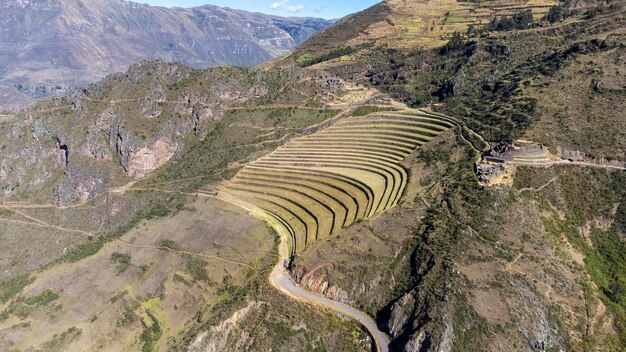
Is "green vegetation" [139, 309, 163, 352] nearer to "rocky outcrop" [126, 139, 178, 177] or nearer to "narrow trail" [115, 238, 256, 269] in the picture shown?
"narrow trail" [115, 238, 256, 269]

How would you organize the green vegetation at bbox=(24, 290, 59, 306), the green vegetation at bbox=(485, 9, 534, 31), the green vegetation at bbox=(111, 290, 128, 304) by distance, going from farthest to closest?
the green vegetation at bbox=(485, 9, 534, 31) → the green vegetation at bbox=(24, 290, 59, 306) → the green vegetation at bbox=(111, 290, 128, 304)

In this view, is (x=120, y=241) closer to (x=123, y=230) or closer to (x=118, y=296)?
(x=123, y=230)

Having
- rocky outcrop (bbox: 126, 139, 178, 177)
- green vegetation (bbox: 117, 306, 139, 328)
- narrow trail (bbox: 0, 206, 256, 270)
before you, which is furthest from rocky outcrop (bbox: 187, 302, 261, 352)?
rocky outcrop (bbox: 126, 139, 178, 177)

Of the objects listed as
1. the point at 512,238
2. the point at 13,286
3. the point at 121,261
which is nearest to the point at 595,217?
the point at 512,238

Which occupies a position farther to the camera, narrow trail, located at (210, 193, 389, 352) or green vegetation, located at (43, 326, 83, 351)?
green vegetation, located at (43, 326, 83, 351)

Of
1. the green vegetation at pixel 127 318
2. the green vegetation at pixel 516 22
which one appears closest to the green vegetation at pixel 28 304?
the green vegetation at pixel 127 318

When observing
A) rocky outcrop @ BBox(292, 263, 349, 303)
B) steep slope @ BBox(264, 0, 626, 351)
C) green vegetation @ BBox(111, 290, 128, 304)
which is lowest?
green vegetation @ BBox(111, 290, 128, 304)
